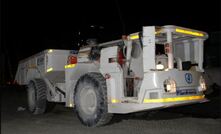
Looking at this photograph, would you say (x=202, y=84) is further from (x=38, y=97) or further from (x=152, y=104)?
(x=38, y=97)

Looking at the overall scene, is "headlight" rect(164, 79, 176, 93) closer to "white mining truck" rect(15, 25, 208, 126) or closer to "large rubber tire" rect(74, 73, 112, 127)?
"white mining truck" rect(15, 25, 208, 126)

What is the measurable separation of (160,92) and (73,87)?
3.12 metres

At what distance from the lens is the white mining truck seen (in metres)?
7.25

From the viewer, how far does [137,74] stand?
27.8 feet

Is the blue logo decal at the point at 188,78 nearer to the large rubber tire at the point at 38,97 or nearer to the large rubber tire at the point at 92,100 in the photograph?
the large rubber tire at the point at 92,100

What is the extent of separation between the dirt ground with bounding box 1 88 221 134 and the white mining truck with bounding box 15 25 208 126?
19.1 inches

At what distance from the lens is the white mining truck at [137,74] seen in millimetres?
7250

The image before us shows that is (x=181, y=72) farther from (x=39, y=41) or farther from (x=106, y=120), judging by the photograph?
(x=39, y=41)

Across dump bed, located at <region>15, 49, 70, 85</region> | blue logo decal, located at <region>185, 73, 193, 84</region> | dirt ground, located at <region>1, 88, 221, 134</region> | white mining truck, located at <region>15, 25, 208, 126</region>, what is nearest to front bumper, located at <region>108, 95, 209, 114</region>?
white mining truck, located at <region>15, 25, 208, 126</region>

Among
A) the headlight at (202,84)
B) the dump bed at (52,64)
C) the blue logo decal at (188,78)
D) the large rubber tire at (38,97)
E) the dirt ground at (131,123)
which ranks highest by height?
the dump bed at (52,64)

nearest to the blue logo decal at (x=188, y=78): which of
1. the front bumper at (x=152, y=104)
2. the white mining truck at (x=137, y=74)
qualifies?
the white mining truck at (x=137, y=74)

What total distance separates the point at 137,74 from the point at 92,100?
1245mm

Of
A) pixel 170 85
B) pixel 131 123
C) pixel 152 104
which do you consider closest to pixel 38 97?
pixel 131 123

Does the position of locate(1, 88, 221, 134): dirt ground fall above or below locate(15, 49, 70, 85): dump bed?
below
